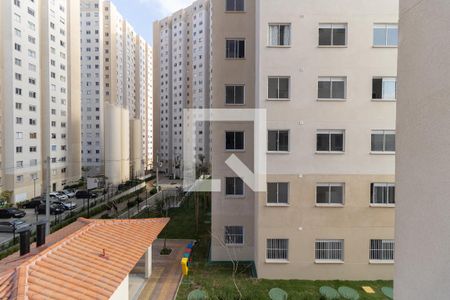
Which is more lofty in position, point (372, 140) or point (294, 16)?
point (294, 16)

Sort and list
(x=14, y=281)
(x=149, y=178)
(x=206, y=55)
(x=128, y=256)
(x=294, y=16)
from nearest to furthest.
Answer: (x=14, y=281) < (x=128, y=256) < (x=294, y=16) < (x=149, y=178) < (x=206, y=55)

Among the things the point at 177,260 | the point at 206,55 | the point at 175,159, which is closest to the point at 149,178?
the point at 175,159

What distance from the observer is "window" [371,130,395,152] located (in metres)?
11.7

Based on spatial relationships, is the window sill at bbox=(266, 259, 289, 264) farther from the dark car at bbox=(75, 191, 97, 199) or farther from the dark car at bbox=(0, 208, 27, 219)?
the dark car at bbox=(75, 191, 97, 199)

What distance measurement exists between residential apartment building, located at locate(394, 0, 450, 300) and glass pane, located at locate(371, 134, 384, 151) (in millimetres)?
9341

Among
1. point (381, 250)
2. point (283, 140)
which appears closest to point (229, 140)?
point (283, 140)

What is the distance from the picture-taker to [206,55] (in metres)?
59.2

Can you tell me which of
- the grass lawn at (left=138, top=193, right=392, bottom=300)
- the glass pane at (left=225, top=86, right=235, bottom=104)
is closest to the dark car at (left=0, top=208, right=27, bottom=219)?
the grass lawn at (left=138, top=193, right=392, bottom=300)

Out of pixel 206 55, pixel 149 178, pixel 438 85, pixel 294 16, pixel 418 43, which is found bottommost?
pixel 149 178

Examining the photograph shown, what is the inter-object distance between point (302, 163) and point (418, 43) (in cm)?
902

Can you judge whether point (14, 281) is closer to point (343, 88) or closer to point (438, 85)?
point (438, 85)

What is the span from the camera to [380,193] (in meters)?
11.9

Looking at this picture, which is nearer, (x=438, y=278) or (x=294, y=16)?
(x=438, y=278)

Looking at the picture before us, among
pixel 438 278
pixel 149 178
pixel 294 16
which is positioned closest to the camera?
pixel 438 278
